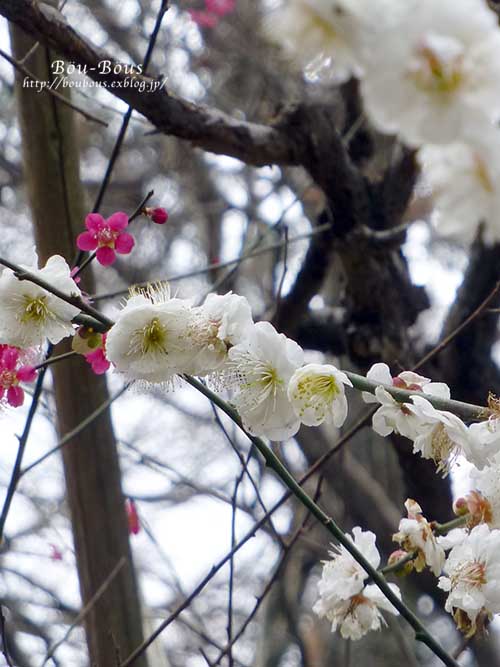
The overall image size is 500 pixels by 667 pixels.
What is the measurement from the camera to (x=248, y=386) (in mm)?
1026

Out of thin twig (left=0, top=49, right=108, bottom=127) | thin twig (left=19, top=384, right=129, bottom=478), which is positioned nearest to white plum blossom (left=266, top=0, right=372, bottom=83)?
thin twig (left=19, top=384, right=129, bottom=478)

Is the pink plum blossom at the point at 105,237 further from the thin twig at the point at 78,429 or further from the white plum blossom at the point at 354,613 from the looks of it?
the white plum blossom at the point at 354,613

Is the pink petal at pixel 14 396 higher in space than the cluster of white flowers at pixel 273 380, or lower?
higher

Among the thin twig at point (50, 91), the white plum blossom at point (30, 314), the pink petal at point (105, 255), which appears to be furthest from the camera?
the thin twig at point (50, 91)

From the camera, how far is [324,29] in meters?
0.50

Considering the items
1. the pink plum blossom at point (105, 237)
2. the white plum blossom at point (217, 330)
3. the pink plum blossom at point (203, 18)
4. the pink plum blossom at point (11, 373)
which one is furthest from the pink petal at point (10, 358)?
the pink plum blossom at point (203, 18)

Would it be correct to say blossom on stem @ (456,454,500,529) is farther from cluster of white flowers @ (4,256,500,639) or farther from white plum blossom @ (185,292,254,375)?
white plum blossom @ (185,292,254,375)

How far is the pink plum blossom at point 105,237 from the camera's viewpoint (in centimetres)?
137

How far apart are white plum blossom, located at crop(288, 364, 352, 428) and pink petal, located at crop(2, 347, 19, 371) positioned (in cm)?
47

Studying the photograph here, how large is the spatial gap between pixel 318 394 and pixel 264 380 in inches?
2.6

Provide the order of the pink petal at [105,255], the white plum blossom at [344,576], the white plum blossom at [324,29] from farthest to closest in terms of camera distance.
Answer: the pink petal at [105,255]
the white plum blossom at [344,576]
the white plum blossom at [324,29]

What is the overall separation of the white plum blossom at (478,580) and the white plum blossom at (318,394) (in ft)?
0.87

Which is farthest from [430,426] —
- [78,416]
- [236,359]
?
[78,416]

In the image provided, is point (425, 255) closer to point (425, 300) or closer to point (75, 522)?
point (425, 300)
